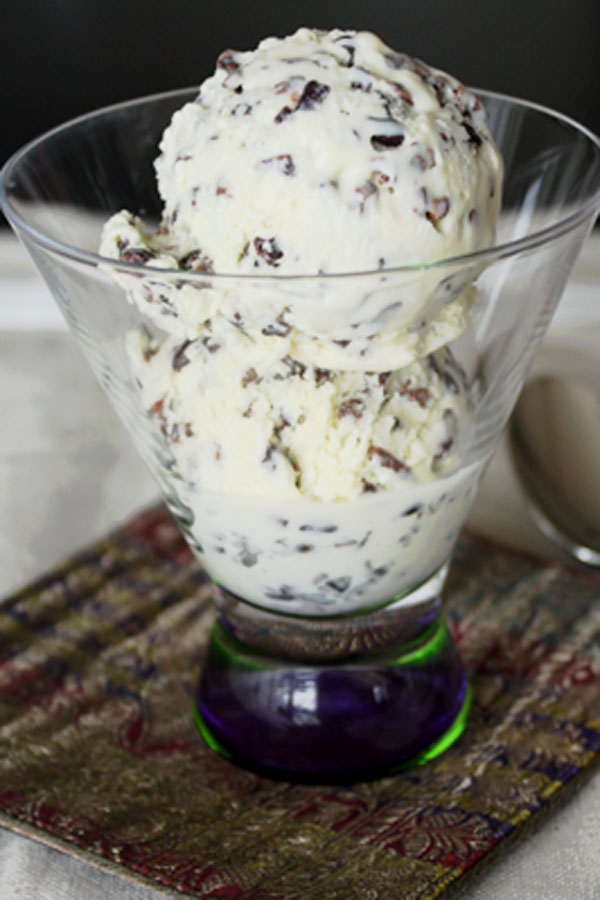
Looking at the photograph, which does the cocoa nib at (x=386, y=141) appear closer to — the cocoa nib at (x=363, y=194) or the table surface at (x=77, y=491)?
the cocoa nib at (x=363, y=194)

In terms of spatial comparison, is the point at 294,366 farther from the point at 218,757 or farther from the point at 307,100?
the point at 218,757

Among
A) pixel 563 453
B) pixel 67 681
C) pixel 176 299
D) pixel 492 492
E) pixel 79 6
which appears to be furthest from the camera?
pixel 79 6

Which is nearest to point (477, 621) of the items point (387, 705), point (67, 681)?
point (387, 705)

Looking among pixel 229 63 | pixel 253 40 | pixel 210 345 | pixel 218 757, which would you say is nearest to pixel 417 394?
pixel 210 345

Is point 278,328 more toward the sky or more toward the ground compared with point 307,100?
more toward the ground

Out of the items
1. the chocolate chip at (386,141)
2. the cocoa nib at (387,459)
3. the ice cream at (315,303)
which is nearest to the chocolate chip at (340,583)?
the ice cream at (315,303)

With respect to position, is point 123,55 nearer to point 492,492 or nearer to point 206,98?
point 492,492

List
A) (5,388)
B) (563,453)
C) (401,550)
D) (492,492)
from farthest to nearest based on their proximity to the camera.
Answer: (5,388)
(492,492)
(563,453)
(401,550)
